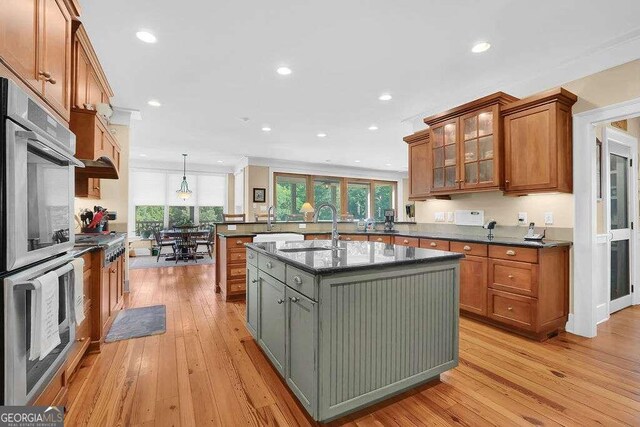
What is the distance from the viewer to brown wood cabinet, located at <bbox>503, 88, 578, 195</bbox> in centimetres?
289

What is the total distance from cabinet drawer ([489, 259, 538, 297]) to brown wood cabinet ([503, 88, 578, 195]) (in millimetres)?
800

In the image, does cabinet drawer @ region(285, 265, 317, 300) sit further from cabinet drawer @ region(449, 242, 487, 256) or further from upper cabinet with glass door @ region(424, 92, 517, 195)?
upper cabinet with glass door @ region(424, 92, 517, 195)

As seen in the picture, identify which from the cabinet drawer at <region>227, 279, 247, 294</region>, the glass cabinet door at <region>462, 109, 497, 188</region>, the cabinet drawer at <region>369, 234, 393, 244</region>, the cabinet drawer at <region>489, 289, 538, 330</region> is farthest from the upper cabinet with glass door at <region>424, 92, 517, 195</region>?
the cabinet drawer at <region>227, 279, 247, 294</region>

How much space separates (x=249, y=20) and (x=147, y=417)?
Answer: 2830 millimetres

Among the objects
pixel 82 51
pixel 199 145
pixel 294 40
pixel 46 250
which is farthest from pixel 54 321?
pixel 199 145

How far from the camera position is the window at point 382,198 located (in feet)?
35.2

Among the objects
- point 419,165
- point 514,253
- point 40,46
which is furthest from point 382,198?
point 40,46

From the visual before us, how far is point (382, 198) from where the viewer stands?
35.9 ft

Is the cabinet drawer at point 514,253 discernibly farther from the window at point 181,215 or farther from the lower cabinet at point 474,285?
the window at point 181,215

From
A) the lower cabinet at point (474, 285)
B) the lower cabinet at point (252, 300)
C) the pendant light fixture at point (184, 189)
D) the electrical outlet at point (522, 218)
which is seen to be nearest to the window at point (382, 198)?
the pendant light fixture at point (184, 189)

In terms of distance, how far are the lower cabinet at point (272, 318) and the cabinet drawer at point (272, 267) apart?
37 mm

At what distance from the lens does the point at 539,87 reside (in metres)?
3.30

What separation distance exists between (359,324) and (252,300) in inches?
49.9

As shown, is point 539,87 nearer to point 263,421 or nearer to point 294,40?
point 294,40
